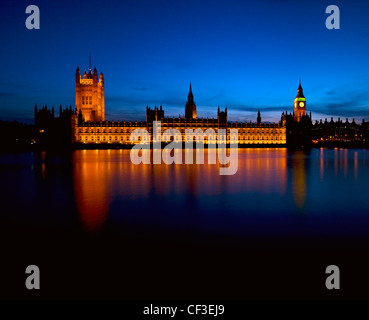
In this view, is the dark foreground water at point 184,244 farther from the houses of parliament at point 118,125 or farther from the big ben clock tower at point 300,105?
the big ben clock tower at point 300,105

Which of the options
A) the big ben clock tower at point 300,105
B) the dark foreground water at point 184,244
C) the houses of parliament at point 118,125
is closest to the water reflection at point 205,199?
the dark foreground water at point 184,244

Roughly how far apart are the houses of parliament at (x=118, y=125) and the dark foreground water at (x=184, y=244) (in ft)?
286

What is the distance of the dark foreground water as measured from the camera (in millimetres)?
5649

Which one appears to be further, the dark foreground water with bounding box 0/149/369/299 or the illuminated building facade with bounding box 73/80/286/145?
the illuminated building facade with bounding box 73/80/286/145

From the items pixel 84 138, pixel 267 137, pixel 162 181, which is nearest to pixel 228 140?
pixel 267 137

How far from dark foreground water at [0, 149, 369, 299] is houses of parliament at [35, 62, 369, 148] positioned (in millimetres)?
87137

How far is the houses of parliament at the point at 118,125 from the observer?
10038 centimetres

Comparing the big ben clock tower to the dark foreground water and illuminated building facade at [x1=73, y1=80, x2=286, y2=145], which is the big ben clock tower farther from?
the dark foreground water

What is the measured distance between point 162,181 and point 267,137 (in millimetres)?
94675

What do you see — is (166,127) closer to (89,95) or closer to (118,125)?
(118,125)

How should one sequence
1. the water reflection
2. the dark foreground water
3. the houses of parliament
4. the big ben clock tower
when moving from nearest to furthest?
the dark foreground water
the water reflection
the houses of parliament
the big ben clock tower

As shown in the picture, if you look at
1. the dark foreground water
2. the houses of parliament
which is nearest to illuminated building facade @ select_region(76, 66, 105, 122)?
the houses of parliament

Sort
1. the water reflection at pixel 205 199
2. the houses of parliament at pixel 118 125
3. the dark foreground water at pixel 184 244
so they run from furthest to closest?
the houses of parliament at pixel 118 125 < the water reflection at pixel 205 199 < the dark foreground water at pixel 184 244

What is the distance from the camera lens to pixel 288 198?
13.0m
